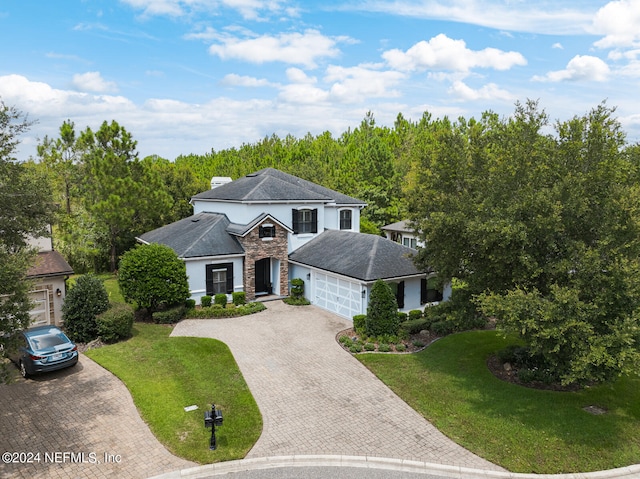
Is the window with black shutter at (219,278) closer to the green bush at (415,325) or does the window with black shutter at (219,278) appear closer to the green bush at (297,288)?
the green bush at (297,288)

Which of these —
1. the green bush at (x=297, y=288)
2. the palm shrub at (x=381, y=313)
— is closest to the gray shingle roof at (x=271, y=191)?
the green bush at (x=297, y=288)

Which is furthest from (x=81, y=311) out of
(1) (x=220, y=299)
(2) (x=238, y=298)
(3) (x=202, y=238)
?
(3) (x=202, y=238)

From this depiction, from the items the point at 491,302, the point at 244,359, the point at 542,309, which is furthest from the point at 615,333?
the point at 244,359

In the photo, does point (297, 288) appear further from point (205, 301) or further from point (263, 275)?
point (205, 301)

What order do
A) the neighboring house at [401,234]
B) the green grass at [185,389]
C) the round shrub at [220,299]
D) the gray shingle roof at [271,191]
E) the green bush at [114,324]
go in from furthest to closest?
the neighboring house at [401,234] < the gray shingle roof at [271,191] < the round shrub at [220,299] < the green bush at [114,324] < the green grass at [185,389]

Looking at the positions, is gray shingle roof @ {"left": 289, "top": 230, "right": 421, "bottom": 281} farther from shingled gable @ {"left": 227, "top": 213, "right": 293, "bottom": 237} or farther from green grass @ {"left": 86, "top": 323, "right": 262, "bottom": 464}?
green grass @ {"left": 86, "top": 323, "right": 262, "bottom": 464}

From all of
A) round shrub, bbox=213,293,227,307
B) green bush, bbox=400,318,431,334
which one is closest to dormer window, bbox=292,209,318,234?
round shrub, bbox=213,293,227,307
